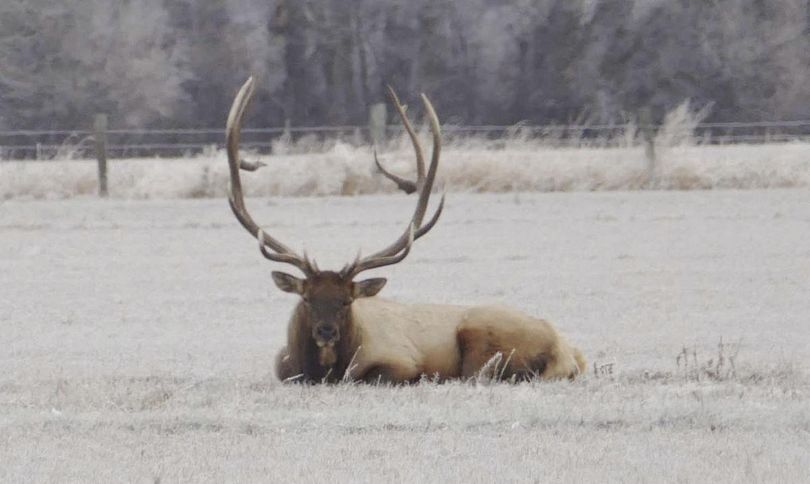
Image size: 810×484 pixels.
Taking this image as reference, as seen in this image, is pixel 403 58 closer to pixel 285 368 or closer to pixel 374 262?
pixel 374 262

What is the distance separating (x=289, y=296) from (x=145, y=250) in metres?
4.57

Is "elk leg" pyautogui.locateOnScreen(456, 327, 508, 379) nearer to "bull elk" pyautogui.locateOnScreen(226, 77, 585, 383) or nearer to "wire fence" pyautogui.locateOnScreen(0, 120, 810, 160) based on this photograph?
"bull elk" pyautogui.locateOnScreen(226, 77, 585, 383)

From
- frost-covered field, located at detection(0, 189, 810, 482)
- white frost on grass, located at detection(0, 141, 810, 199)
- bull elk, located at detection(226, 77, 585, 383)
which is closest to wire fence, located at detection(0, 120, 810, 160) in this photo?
white frost on grass, located at detection(0, 141, 810, 199)

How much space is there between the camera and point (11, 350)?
1088 centimetres

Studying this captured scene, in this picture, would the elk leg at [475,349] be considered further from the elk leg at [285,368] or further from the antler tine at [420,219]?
the elk leg at [285,368]

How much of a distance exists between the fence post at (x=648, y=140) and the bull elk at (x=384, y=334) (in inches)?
639

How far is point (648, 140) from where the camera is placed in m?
26.0

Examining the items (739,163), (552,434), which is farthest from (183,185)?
(552,434)

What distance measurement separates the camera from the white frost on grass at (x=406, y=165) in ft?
80.2

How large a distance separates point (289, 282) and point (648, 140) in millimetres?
17634

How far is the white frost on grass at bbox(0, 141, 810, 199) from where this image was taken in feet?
80.2

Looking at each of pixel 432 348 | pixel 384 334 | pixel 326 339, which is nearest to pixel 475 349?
pixel 432 348

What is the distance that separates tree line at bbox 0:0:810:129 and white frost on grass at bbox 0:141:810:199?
1224cm

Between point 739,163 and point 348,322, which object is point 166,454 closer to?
point 348,322
